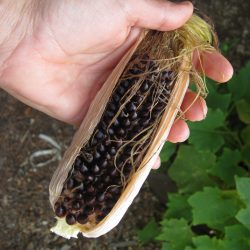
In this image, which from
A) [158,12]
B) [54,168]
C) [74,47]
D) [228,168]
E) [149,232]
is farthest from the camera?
[54,168]

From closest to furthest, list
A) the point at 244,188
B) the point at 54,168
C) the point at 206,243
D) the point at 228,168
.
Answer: the point at 244,188, the point at 206,243, the point at 228,168, the point at 54,168

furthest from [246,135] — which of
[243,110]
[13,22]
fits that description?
[13,22]

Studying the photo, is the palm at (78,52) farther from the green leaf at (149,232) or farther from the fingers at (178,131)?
the green leaf at (149,232)

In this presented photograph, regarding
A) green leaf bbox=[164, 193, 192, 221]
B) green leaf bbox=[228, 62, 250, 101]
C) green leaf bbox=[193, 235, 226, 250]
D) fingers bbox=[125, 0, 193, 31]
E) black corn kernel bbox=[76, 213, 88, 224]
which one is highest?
fingers bbox=[125, 0, 193, 31]

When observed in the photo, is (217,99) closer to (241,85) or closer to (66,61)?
(241,85)

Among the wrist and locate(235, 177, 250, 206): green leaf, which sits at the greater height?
the wrist

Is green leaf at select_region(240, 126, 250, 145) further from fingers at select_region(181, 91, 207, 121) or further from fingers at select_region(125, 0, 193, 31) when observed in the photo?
fingers at select_region(125, 0, 193, 31)

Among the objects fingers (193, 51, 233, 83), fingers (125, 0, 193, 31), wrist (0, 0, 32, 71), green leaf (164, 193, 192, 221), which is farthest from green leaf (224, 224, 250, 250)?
wrist (0, 0, 32, 71)
